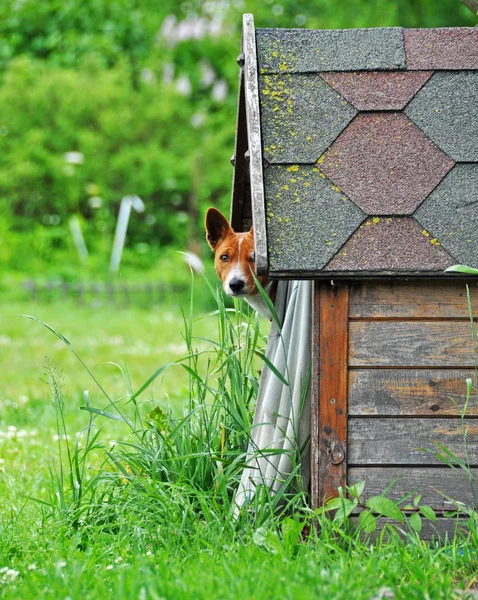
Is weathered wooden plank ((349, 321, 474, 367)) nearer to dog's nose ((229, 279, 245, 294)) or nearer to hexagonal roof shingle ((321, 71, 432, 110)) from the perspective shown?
dog's nose ((229, 279, 245, 294))

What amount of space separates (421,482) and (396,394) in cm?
34

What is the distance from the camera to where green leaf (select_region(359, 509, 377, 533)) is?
117 inches

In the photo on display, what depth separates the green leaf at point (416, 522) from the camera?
292 cm

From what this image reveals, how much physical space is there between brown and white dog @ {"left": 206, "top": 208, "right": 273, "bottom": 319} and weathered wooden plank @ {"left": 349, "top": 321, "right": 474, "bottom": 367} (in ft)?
1.86

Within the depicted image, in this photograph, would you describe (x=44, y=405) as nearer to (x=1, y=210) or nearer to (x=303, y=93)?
(x=303, y=93)

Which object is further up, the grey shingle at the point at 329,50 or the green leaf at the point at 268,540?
the grey shingle at the point at 329,50

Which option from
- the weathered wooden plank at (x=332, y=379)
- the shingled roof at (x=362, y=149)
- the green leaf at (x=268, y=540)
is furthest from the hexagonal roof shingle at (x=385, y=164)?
the green leaf at (x=268, y=540)

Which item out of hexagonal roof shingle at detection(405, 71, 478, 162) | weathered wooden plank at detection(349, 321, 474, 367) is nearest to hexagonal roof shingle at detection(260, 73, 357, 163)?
hexagonal roof shingle at detection(405, 71, 478, 162)

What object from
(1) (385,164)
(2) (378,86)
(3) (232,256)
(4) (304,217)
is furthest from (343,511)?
(2) (378,86)

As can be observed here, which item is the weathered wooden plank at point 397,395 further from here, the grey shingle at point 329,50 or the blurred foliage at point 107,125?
the blurred foliage at point 107,125

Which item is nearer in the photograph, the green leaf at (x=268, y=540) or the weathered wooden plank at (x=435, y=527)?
the green leaf at (x=268, y=540)

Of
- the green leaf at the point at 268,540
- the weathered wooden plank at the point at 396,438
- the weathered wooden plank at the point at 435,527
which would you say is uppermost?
the weathered wooden plank at the point at 396,438

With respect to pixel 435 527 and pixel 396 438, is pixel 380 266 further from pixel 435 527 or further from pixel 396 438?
pixel 435 527

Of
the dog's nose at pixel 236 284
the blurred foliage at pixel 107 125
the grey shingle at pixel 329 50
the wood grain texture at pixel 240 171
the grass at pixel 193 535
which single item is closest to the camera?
the grass at pixel 193 535
